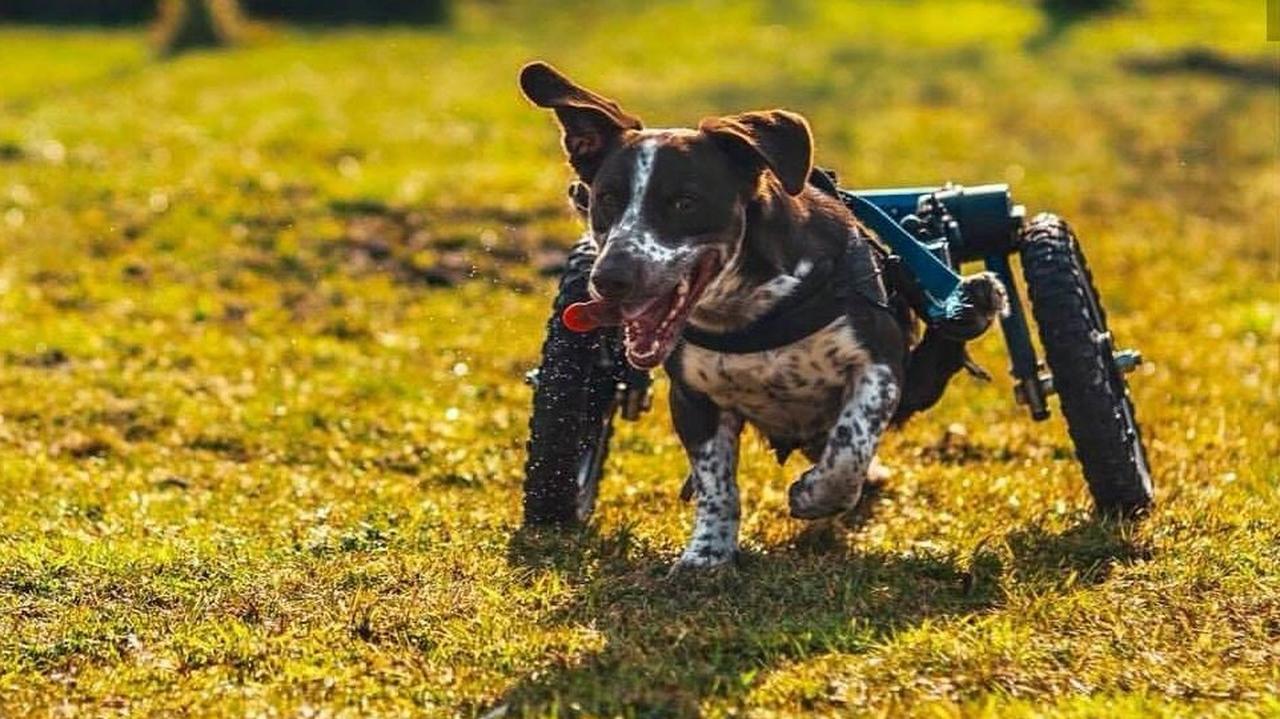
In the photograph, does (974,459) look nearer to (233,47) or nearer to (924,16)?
(233,47)

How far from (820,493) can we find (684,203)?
1.10 m

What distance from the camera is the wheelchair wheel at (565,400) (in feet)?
22.7

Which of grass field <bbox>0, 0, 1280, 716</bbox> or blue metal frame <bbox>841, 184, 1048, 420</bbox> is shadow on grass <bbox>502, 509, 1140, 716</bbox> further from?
blue metal frame <bbox>841, 184, 1048, 420</bbox>

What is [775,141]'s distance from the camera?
6.06 metres

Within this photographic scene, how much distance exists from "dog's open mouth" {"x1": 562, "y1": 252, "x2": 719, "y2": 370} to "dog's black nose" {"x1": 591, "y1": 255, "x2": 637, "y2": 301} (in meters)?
Result: 0.10

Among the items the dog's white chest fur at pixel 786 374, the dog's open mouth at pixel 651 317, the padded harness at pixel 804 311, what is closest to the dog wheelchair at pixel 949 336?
the padded harness at pixel 804 311

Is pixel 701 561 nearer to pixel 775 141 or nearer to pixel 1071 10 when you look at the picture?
pixel 775 141

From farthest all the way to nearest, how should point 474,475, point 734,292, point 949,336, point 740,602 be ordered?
point 474,475
point 949,336
point 734,292
point 740,602

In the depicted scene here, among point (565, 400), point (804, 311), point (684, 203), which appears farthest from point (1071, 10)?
point (684, 203)

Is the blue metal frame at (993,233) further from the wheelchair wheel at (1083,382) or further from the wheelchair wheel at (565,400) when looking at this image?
the wheelchair wheel at (565,400)

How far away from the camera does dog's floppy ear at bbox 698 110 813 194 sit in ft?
19.8

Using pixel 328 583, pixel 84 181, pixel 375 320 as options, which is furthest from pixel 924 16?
pixel 328 583

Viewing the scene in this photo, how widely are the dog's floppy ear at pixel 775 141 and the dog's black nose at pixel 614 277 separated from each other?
61cm

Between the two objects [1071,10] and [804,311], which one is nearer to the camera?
[804,311]
